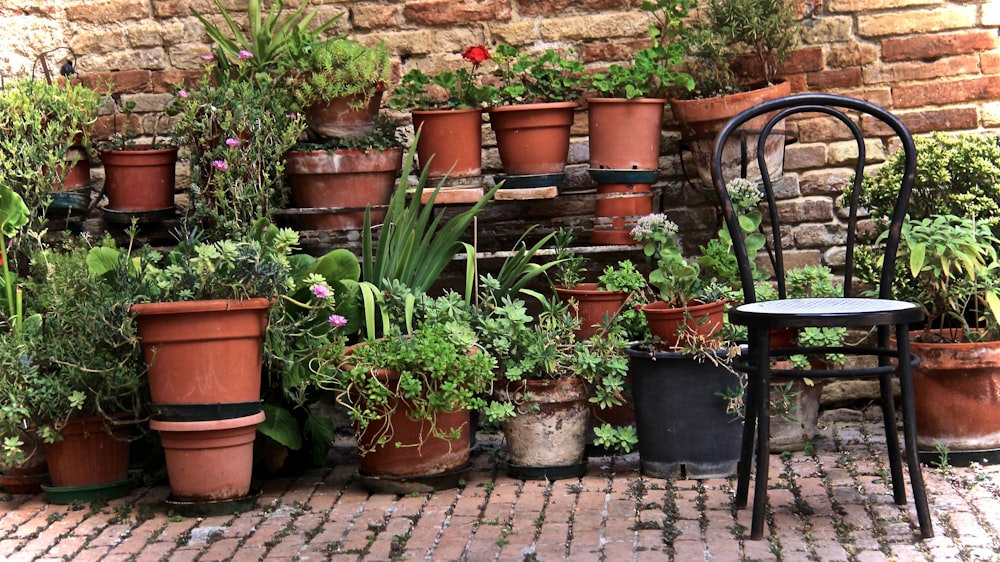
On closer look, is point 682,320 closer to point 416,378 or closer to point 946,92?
point 416,378

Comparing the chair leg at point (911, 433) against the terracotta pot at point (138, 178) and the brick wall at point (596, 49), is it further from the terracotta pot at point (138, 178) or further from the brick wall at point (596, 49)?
the terracotta pot at point (138, 178)

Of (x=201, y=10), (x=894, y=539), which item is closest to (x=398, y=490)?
(x=894, y=539)

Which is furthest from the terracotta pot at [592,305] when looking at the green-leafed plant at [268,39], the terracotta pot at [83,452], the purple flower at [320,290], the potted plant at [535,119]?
the terracotta pot at [83,452]

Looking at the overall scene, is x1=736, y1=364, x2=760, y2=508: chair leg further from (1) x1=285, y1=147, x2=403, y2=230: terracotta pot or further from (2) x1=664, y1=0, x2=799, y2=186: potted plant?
(1) x1=285, y1=147, x2=403, y2=230: terracotta pot

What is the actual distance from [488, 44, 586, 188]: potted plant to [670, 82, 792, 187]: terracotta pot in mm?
409

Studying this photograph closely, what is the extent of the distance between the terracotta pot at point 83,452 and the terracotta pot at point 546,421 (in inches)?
49.1

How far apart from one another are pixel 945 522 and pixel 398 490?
5.24ft

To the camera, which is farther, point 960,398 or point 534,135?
point 534,135

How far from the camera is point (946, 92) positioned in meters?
4.41

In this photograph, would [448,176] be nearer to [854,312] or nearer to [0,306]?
[0,306]

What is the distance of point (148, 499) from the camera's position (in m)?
3.76

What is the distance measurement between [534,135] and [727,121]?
2.27ft

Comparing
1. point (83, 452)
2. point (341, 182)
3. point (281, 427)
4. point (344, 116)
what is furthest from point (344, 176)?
point (83, 452)

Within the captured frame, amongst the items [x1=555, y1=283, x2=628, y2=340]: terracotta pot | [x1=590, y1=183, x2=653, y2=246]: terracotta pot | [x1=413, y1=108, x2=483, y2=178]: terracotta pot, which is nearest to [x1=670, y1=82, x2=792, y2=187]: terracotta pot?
[x1=590, y1=183, x2=653, y2=246]: terracotta pot
